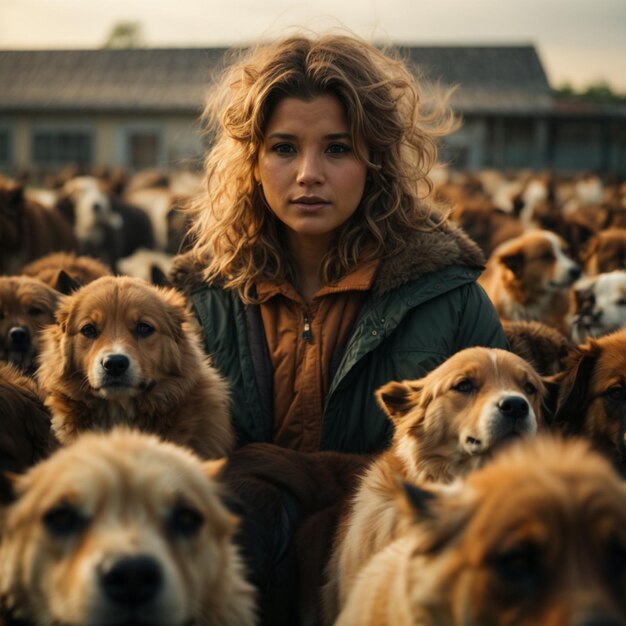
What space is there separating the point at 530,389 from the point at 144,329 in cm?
236

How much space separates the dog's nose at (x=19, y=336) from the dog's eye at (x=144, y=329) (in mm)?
1395

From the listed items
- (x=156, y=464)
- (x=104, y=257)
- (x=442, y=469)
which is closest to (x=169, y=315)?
(x=442, y=469)

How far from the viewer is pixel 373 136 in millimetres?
6113

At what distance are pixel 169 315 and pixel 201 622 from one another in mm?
2685

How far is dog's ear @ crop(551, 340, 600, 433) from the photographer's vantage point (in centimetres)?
564

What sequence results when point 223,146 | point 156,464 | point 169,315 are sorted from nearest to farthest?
point 156,464 → point 169,315 → point 223,146

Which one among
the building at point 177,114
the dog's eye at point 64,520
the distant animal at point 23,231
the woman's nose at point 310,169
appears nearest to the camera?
the dog's eye at point 64,520

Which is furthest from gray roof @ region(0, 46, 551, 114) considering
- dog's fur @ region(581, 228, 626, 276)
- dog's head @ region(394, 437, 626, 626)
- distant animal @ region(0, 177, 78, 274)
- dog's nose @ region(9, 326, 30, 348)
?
dog's head @ region(394, 437, 626, 626)

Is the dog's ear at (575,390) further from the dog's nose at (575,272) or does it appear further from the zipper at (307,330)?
the dog's nose at (575,272)

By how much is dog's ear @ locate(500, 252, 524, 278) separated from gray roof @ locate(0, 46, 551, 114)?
130 ft

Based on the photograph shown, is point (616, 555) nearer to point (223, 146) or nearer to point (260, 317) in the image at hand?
point (260, 317)

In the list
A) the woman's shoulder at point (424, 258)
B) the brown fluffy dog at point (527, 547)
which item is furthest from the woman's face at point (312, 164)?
the brown fluffy dog at point (527, 547)

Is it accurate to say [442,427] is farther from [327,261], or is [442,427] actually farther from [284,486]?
[327,261]

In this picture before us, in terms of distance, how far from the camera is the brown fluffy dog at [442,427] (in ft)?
15.5
